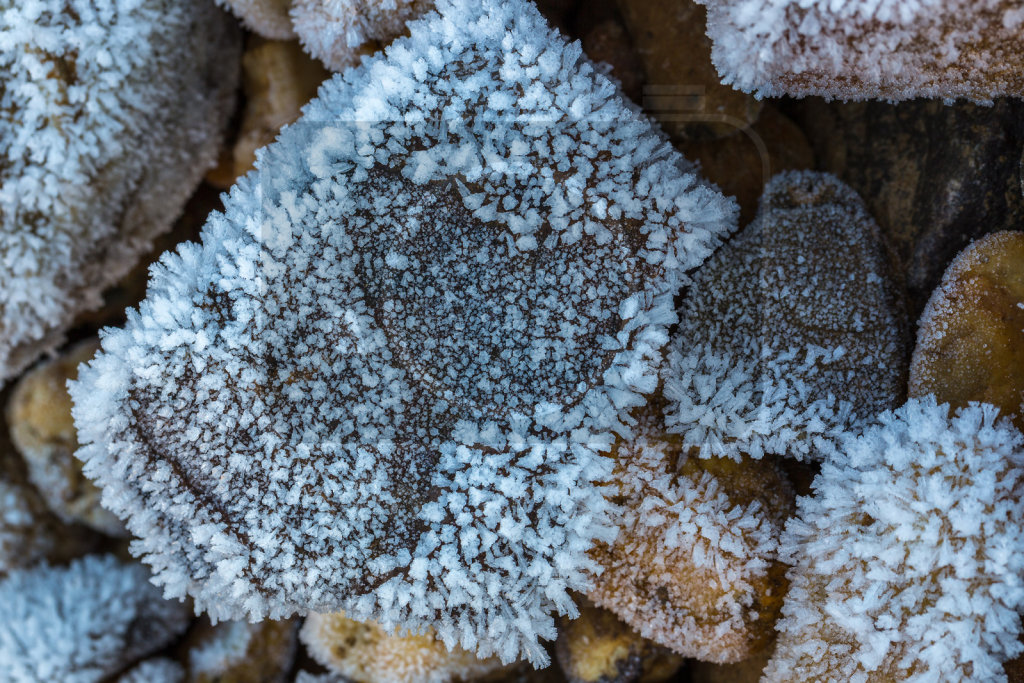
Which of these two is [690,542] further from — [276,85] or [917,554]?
[276,85]

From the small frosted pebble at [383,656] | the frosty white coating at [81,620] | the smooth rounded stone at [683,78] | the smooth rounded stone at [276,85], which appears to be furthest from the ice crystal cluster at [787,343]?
the frosty white coating at [81,620]

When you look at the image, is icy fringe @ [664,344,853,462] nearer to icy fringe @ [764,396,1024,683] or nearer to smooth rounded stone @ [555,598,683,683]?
icy fringe @ [764,396,1024,683]

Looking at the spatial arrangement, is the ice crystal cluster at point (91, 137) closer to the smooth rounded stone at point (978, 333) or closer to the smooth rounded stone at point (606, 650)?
the smooth rounded stone at point (606, 650)

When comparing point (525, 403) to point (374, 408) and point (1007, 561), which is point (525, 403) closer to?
point (374, 408)

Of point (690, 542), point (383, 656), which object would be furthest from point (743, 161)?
point (383, 656)

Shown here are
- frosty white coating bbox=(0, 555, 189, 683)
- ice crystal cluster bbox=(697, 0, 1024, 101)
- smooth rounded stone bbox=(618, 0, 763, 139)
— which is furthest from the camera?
frosty white coating bbox=(0, 555, 189, 683)

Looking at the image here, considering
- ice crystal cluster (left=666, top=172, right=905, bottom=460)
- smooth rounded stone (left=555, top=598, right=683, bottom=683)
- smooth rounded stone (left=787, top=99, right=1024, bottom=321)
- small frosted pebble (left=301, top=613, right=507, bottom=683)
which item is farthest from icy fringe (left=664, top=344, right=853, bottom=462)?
small frosted pebble (left=301, top=613, right=507, bottom=683)
